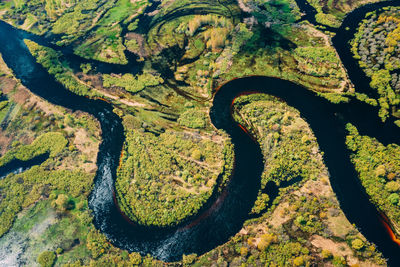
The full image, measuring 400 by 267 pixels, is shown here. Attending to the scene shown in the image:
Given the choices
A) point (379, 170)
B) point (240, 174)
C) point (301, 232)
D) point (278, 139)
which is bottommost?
point (301, 232)

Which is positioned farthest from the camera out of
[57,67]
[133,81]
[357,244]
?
[57,67]

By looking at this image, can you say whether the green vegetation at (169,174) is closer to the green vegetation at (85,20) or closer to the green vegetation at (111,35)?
the green vegetation at (111,35)

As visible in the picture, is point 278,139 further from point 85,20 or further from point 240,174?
point 85,20

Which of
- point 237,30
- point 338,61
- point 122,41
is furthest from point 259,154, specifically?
point 122,41

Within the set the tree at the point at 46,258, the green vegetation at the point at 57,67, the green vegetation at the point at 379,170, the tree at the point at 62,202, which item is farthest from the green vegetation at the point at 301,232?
the green vegetation at the point at 57,67

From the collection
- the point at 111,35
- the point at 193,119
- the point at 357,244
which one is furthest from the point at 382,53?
the point at 111,35

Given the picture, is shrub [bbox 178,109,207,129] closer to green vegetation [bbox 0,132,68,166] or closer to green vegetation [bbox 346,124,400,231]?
green vegetation [bbox 0,132,68,166]
